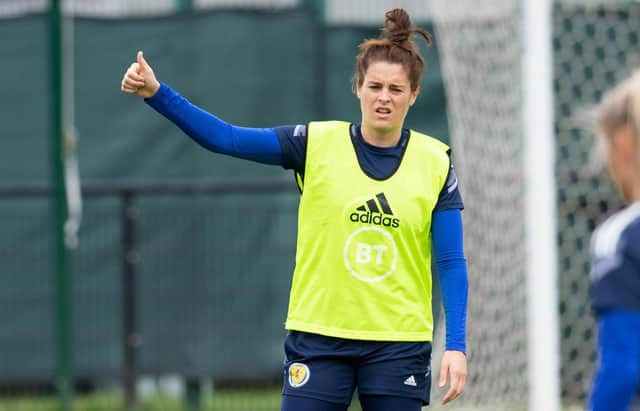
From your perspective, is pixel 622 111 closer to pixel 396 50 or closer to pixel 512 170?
pixel 396 50

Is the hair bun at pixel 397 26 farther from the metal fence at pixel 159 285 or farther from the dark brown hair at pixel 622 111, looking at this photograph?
the metal fence at pixel 159 285

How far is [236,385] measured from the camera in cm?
827

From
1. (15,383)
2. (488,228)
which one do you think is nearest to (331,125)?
(488,228)

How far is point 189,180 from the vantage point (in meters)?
8.45

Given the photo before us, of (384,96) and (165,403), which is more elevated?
(384,96)

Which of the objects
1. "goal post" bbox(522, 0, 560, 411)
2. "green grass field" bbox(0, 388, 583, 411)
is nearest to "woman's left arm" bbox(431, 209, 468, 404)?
"goal post" bbox(522, 0, 560, 411)

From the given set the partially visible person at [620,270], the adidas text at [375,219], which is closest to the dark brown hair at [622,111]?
the partially visible person at [620,270]

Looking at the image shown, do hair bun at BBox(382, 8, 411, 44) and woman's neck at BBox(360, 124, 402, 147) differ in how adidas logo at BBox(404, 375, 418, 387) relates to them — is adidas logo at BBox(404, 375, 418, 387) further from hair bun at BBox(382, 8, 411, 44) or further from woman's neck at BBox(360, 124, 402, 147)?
hair bun at BBox(382, 8, 411, 44)

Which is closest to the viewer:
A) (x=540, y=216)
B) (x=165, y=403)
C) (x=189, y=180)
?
(x=540, y=216)

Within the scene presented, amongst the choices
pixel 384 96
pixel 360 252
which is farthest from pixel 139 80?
pixel 360 252

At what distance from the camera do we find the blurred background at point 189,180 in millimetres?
8180

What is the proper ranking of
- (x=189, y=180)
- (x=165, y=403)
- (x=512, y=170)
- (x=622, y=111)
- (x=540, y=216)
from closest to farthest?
(x=622, y=111)
(x=540, y=216)
(x=512, y=170)
(x=165, y=403)
(x=189, y=180)

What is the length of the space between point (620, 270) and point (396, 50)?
68.5 inches

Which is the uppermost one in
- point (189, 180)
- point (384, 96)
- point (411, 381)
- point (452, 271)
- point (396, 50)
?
point (396, 50)
